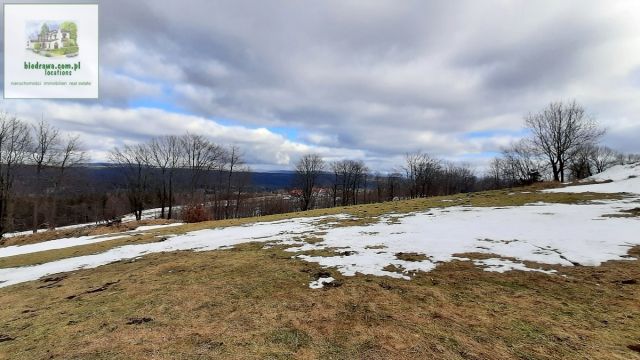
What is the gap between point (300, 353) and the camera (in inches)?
171

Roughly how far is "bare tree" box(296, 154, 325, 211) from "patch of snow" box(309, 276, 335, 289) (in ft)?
194

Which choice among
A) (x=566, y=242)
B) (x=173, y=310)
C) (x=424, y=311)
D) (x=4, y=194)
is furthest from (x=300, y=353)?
(x=4, y=194)

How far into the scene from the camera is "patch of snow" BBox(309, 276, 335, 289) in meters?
6.93

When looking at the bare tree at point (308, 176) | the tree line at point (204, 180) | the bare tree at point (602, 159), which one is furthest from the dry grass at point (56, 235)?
the bare tree at point (602, 159)

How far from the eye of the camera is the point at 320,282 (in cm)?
718

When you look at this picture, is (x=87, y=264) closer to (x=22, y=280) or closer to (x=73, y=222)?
(x=22, y=280)

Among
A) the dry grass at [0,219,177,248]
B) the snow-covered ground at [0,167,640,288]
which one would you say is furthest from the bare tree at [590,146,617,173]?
the dry grass at [0,219,177,248]

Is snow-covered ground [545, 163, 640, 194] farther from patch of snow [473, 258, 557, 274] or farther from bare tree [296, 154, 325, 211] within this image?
bare tree [296, 154, 325, 211]

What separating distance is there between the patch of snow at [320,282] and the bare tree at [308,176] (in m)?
59.2

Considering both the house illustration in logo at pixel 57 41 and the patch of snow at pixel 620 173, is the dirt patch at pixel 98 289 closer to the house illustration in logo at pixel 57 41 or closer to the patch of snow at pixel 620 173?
the house illustration in logo at pixel 57 41

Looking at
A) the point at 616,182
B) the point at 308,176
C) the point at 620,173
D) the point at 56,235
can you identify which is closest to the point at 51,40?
the point at 56,235

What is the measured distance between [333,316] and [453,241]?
6196mm

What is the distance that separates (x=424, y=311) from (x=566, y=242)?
21.2ft

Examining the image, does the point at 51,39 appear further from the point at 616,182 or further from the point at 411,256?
the point at 616,182
